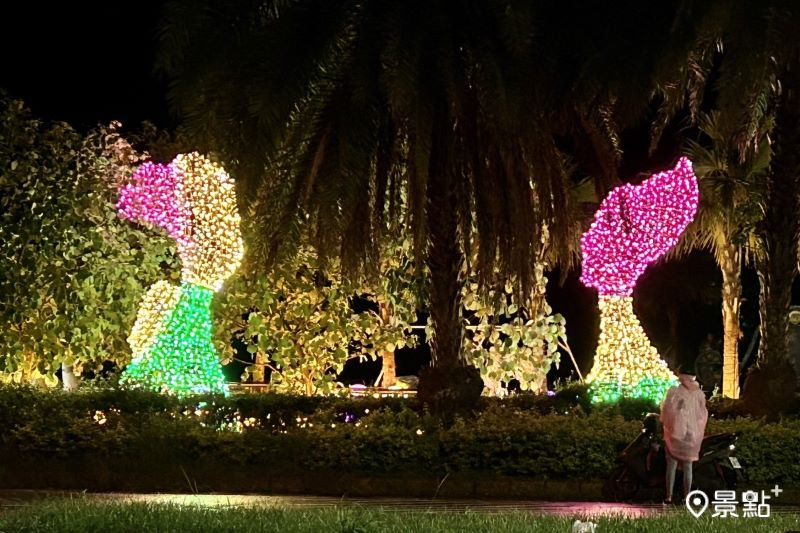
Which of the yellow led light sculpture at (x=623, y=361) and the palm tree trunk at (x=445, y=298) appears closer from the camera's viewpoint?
the palm tree trunk at (x=445, y=298)

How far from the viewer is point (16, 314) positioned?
20.0 meters

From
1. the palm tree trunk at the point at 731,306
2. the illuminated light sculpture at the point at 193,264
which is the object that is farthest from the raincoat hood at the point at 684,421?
A: the palm tree trunk at the point at 731,306

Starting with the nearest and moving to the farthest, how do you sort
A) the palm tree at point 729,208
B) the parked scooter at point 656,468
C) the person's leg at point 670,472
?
1. the person's leg at point 670,472
2. the parked scooter at point 656,468
3. the palm tree at point 729,208

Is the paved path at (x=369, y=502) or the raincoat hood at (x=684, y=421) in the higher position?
the raincoat hood at (x=684, y=421)

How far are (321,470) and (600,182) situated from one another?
5435mm

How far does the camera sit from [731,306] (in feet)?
78.7

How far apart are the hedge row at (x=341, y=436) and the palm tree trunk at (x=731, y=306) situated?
9.09 metres

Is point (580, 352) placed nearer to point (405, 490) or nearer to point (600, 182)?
point (600, 182)

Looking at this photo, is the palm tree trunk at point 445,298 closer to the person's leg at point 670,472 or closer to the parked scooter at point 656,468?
the parked scooter at point 656,468

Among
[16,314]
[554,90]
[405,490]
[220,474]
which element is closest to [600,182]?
[554,90]

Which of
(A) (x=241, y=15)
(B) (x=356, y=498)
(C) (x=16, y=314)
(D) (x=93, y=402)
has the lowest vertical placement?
(B) (x=356, y=498)

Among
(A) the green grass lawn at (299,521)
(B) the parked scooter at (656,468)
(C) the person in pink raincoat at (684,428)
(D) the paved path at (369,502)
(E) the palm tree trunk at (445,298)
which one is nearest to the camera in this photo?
(A) the green grass lawn at (299,521)

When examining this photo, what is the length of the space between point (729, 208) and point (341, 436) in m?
10.3

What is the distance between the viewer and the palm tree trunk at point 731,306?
23391 mm
